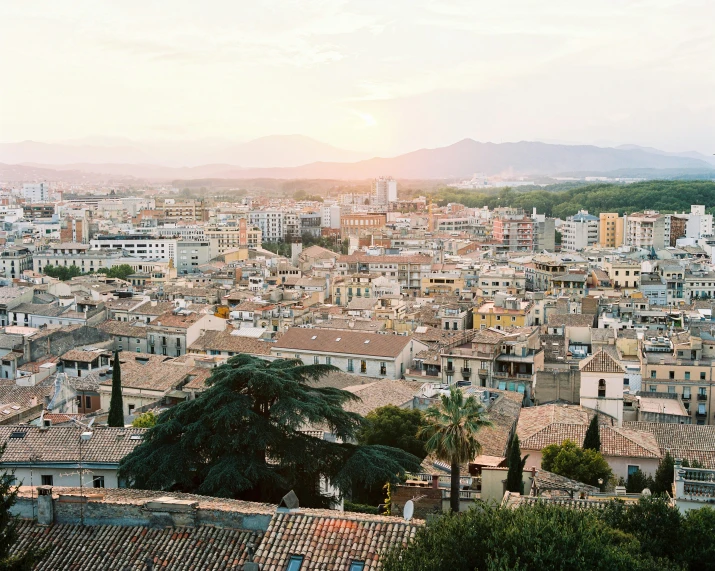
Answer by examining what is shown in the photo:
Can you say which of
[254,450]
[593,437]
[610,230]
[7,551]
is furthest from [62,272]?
[7,551]

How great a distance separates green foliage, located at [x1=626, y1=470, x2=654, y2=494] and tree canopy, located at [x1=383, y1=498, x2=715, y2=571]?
30.2 feet

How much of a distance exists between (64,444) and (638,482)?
15.3 m

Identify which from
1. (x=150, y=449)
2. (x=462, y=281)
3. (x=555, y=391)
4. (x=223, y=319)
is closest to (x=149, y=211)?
(x=462, y=281)

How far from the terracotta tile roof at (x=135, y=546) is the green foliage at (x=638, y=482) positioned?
13300mm

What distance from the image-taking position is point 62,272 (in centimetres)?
8544

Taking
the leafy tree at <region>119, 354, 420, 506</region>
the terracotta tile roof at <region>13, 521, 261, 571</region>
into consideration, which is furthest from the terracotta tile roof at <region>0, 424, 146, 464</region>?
the terracotta tile roof at <region>13, 521, 261, 571</region>

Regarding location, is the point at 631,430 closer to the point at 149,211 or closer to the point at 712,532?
the point at 712,532

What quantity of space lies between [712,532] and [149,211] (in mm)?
152409

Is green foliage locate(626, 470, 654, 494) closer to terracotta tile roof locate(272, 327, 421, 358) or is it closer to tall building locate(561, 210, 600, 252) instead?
terracotta tile roof locate(272, 327, 421, 358)

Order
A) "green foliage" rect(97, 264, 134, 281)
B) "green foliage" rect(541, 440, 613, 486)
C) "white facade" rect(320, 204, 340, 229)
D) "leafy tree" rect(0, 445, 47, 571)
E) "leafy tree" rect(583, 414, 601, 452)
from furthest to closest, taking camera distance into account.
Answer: "white facade" rect(320, 204, 340, 229)
"green foliage" rect(97, 264, 134, 281)
"leafy tree" rect(583, 414, 601, 452)
"green foliage" rect(541, 440, 613, 486)
"leafy tree" rect(0, 445, 47, 571)

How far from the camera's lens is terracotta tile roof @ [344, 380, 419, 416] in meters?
31.2

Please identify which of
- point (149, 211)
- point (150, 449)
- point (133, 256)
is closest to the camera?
point (150, 449)

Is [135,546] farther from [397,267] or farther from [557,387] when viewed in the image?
[397,267]

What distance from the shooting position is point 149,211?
158 metres
